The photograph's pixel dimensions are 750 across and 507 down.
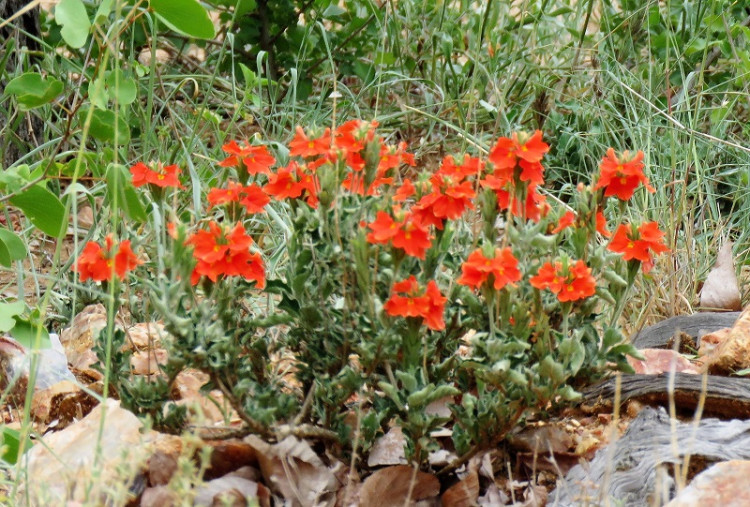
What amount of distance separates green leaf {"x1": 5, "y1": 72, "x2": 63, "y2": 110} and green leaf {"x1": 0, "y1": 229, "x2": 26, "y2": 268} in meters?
0.28

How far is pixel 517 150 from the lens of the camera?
1.64 metres

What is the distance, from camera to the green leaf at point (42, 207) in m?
2.05

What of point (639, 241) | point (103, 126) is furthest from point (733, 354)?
point (103, 126)

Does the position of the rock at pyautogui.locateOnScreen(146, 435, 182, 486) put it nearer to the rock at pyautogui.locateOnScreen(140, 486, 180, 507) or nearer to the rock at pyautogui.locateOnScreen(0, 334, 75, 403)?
the rock at pyautogui.locateOnScreen(140, 486, 180, 507)

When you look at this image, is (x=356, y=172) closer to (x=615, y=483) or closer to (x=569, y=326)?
(x=569, y=326)

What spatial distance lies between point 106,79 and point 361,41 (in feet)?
6.62

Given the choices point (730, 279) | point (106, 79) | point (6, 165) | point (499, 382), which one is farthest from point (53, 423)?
point (730, 279)

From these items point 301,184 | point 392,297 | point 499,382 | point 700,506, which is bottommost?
point 700,506

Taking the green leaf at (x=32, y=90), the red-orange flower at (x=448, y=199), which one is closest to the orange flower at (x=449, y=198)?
the red-orange flower at (x=448, y=199)

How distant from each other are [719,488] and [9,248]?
1504 millimetres

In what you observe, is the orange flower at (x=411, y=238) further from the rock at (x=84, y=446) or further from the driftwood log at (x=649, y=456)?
the rock at (x=84, y=446)

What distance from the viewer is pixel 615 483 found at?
5.78 feet

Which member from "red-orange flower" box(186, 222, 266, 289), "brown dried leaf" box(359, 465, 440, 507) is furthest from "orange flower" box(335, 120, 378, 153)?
"brown dried leaf" box(359, 465, 440, 507)

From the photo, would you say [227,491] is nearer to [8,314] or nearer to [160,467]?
[160,467]
